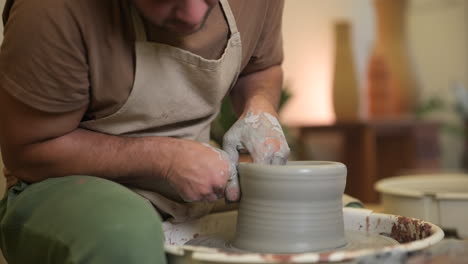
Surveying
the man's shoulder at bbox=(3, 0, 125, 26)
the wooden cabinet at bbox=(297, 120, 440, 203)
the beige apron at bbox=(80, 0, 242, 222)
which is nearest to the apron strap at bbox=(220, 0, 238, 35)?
the beige apron at bbox=(80, 0, 242, 222)

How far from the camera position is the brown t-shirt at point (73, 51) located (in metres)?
1.00

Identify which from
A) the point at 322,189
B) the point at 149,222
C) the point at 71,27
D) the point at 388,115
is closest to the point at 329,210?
the point at 322,189

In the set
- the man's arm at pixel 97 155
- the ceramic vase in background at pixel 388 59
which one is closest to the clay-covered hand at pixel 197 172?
the man's arm at pixel 97 155

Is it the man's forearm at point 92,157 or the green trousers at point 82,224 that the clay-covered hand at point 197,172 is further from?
the green trousers at point 82,224

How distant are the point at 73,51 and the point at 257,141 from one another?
39 centimetres

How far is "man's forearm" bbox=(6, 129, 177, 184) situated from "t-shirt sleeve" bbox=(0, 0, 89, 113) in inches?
3.4

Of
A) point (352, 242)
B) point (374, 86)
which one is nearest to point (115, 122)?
point (352, 242)

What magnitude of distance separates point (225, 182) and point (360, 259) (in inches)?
12.8

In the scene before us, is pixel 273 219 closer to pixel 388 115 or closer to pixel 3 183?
pixel 3 183

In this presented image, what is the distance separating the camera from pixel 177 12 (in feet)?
3.23

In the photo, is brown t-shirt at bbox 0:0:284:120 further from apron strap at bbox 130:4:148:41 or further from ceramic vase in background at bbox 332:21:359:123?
ceramic vase in background at bbox 332:21:359:123

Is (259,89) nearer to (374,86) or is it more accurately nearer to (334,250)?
(334,250)

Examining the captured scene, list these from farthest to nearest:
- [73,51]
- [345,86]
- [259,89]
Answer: [345,86] → [259,89] → [73,51]

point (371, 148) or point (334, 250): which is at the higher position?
point (334, 250)
